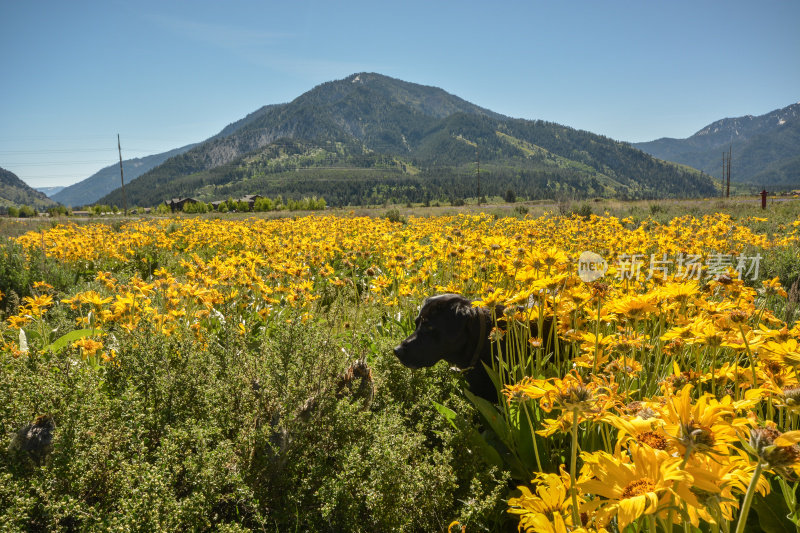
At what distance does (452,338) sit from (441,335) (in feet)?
0.29

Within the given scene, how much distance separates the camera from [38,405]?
1.98 meters

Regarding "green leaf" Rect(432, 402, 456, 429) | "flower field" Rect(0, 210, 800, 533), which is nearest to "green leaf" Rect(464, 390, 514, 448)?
"flower field" Rect(0, 210, 800, 533)

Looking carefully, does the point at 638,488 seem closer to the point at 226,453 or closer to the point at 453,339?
the point at 226,453

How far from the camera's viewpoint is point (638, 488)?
0.84 metres

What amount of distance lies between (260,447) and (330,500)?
52cm

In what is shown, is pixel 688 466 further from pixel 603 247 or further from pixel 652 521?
pixel 603 247

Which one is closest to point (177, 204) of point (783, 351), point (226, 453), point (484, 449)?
point (226, 453)

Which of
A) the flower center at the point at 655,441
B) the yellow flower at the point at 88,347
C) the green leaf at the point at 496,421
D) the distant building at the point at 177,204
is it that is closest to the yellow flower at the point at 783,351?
the flower center at the point at 655,441

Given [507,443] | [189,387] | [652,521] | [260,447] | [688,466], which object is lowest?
[507,443]

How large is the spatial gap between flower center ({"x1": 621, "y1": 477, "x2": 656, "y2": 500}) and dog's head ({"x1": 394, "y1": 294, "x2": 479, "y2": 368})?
6.99 ft

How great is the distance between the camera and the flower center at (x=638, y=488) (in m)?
0.82

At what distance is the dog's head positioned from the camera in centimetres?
296

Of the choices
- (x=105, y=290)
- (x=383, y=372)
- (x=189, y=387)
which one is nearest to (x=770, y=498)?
(x=383, y=372)

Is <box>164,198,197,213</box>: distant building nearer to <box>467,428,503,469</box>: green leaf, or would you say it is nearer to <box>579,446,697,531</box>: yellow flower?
<box>467,428,503,469</box>: green leaf
